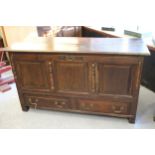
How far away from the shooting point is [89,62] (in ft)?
5.80

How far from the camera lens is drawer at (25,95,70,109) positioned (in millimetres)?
2115

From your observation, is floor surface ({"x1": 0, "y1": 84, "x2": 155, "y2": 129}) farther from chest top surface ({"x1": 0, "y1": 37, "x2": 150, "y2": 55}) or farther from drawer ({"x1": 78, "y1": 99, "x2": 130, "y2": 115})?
chest top surface ({"x1": 0, "y1": 37, "x2": 150, "y2": 55})

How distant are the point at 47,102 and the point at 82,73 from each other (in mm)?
638

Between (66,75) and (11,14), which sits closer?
(11,14)

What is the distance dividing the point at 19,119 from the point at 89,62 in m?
1.16

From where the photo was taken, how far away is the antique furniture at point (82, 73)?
172 centimetres

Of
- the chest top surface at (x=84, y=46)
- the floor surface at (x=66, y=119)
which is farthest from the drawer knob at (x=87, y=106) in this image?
the chest top surface at (x=84, y=46)

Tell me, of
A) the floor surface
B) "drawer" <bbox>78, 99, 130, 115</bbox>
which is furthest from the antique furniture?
the floor surface

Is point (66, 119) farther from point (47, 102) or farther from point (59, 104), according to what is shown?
point (47, 102)

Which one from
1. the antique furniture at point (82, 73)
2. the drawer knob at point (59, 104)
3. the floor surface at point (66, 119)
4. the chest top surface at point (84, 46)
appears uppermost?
the chest top surface at point (84, 46)

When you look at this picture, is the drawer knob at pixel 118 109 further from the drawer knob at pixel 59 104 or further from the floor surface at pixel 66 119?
the drawer knob at pixel 59 104

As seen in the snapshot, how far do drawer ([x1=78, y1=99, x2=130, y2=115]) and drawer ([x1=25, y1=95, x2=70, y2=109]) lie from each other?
0.62ft
